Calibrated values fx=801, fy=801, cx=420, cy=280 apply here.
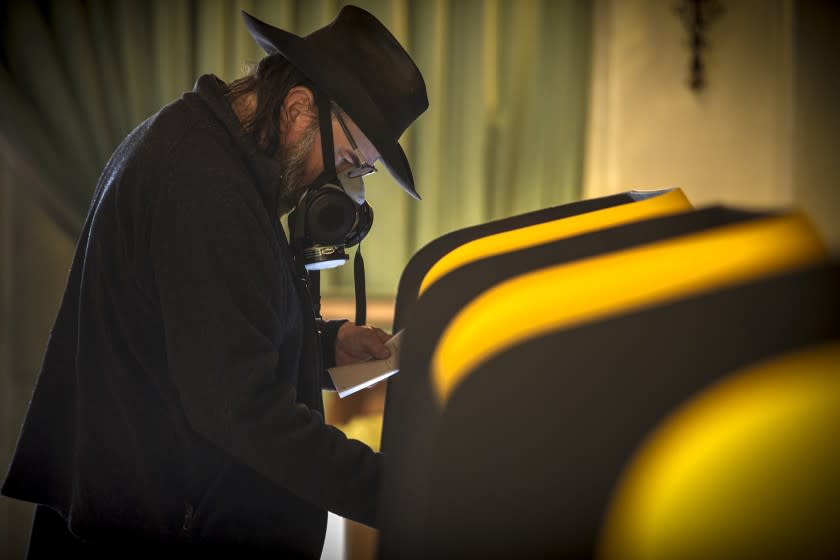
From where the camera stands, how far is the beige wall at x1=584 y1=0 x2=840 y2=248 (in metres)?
2.51

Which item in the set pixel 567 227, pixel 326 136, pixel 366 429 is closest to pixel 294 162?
pixel 326 136

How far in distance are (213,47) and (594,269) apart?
247 centimetres

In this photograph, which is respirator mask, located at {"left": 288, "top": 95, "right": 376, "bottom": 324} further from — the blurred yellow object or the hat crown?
the blurred yellow object

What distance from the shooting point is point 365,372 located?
120cm

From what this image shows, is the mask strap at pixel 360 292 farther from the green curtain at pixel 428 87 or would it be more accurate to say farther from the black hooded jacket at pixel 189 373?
the green curtain at pixel 428 87

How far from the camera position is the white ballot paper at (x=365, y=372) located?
1154mm

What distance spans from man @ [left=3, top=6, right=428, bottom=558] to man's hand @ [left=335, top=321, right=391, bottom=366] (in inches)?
7.6

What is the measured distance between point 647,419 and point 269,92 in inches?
32.3

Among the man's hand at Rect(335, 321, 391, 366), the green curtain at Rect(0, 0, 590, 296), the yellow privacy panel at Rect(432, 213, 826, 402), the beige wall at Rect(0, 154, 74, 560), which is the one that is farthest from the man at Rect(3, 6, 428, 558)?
the beige wall at Rect(0, 154, 74, 560)

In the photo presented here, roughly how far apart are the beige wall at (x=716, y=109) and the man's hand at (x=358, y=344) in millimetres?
1610

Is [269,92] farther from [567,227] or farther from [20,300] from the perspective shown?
[20,300]

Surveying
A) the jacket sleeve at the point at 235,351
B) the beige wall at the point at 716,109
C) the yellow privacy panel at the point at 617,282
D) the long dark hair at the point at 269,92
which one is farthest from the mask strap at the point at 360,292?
the beige wall at the point at 716,109

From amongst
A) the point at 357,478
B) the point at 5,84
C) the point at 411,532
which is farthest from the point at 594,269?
the point at 5,84

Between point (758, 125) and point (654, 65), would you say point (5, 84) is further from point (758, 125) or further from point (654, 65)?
point (758, 125)
